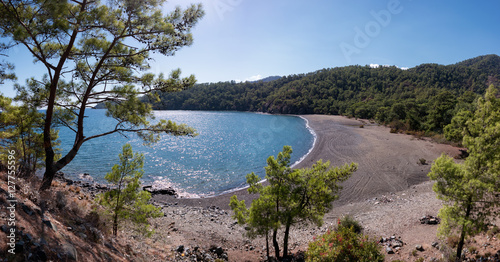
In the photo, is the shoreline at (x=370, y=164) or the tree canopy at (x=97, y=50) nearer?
the tree canopy at (x=97, y=50)

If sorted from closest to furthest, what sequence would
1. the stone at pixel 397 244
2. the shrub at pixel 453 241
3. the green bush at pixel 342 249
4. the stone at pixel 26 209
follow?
the stone at pixel 26 209 → the green bush at pixel 342 249 → the shrub at pixel 453 241 → the stone at pixel 397 244

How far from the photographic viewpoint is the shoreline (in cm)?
2569

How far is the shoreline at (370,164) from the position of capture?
25.7 metres

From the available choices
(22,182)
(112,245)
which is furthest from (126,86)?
(112,245)

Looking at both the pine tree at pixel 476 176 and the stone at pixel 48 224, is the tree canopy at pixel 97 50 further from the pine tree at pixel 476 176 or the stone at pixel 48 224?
the pine tree at pixel 476 176

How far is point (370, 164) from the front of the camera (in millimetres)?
34625

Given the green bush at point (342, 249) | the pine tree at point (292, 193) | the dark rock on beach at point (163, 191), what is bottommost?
the dark rock on beach at point (163, 191)

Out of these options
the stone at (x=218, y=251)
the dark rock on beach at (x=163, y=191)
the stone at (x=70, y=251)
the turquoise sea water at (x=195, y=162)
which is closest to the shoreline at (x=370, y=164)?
the dark rock on beach at (x=163, y=191)

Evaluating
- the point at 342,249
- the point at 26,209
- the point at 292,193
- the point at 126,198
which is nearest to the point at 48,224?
the point at 26,209

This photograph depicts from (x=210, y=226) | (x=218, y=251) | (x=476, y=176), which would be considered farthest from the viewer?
(x=210, y=226)

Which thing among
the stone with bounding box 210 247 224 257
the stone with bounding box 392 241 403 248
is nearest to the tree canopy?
the stone with bounding box 210 247 224 257

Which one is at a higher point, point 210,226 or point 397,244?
point 397,244

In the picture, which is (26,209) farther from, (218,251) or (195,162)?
(195,162)

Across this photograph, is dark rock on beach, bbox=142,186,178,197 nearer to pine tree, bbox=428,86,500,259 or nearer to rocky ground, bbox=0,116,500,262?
rocky ground, bbox=0,116,500,262
